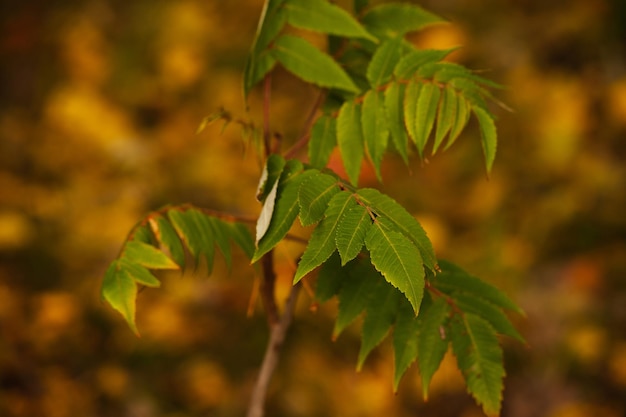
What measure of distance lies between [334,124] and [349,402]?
2229mm

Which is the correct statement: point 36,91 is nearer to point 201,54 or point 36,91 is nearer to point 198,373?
point 201,54

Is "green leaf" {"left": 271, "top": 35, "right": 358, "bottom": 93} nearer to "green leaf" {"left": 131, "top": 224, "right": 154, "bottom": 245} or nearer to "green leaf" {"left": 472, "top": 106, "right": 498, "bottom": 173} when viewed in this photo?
"green leaf" {"left": 472, "top": 106, "right": 498, "bottom": 173}

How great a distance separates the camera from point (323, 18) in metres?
1.33

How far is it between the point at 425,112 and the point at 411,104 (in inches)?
1.6

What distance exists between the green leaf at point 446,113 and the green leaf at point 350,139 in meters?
0.17

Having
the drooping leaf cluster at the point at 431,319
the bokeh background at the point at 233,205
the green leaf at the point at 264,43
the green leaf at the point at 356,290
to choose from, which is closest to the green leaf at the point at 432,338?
the drooping leaf cluster at the point at 431,319

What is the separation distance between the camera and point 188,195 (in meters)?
4.10

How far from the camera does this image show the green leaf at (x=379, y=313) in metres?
1.19

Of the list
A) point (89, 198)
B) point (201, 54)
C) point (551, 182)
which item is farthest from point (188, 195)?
point (551, 182)

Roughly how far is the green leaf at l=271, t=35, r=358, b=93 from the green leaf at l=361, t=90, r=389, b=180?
50 millimetres

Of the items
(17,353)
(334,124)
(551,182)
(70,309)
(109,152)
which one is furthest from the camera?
(109,152)

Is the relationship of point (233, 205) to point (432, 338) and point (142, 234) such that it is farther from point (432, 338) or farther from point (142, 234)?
point (432, 338)

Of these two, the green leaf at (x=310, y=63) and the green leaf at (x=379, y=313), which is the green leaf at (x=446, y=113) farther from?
the green leaf at (x=379, y=313)

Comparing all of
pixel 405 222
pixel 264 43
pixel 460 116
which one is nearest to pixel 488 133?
pixel 460 116
